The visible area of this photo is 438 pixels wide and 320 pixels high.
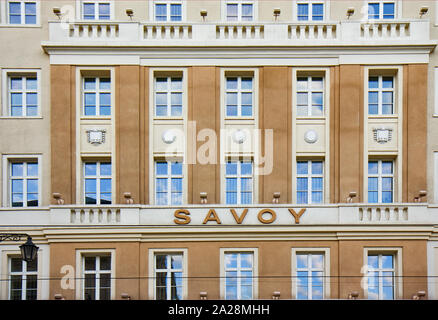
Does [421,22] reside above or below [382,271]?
above

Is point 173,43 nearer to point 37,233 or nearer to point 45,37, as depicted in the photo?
point 45,37

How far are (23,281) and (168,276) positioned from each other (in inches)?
180

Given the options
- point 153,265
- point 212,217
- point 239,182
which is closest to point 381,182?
point 239,182

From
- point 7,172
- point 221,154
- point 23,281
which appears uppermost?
point 221,154

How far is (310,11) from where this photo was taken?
1492cm

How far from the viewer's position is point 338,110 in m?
14.3

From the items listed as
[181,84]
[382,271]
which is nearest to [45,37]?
[181,84]

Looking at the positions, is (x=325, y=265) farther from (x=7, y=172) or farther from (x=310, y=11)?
(x=7, y=172)

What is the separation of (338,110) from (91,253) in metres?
8.89

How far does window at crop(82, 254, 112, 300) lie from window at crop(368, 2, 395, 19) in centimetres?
1155

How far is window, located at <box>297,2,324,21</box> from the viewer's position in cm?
1492

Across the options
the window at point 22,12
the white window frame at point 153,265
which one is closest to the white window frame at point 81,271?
the white window frame at point 153,265

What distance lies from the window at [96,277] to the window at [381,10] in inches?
455

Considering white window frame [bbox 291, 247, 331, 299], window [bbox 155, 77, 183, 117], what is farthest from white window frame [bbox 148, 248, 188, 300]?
window [bbox 155, 77, 183, 117]
